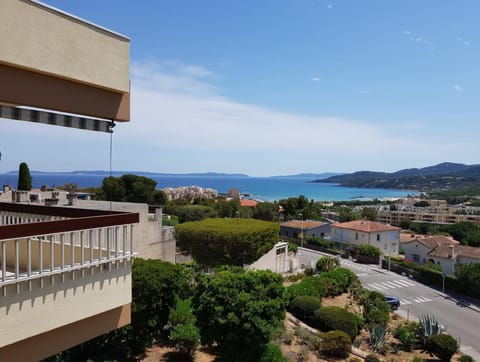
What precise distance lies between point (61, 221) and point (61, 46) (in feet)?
8.15

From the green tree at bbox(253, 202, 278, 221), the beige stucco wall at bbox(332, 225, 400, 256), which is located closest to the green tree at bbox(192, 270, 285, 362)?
the beige stucco wall at bbox(332, 225, 400, 256)

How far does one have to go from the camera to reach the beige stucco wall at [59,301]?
480 centimetres

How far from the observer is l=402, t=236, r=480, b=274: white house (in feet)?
144

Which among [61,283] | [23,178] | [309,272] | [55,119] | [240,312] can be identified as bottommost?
[309,272]

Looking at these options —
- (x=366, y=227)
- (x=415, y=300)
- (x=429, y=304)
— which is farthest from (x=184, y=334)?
(x=366, y=227)

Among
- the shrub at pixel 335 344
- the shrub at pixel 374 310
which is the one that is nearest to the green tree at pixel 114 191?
the shrub at pixel 374 310

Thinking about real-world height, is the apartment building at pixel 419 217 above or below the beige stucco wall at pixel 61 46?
below

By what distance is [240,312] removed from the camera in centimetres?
1305

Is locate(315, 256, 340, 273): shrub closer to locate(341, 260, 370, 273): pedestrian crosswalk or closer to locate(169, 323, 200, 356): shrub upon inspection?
locate(341, 260, 370, 273): pedestrian crosswalk

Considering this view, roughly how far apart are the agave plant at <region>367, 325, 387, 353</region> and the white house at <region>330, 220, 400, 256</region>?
115 ft

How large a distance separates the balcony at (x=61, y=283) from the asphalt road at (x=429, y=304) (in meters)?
19.9

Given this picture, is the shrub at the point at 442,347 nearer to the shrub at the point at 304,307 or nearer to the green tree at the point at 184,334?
the shrub at the point at 304,307

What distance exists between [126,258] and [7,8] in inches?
150

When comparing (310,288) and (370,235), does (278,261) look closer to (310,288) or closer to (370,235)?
(310,288)
